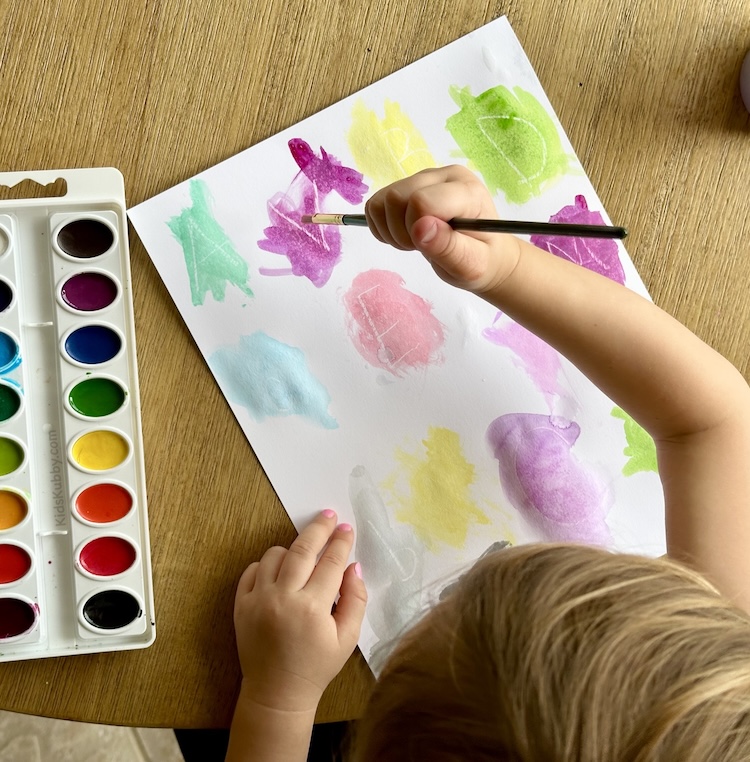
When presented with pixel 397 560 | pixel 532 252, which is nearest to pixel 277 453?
pixel 397 560

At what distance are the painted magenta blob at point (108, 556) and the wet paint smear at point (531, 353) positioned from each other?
1.16 feet

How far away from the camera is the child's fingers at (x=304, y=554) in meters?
0.63

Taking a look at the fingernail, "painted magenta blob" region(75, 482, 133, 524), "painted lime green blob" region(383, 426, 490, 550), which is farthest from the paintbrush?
"painted magenta blob" region(75, 482, 133, 524)

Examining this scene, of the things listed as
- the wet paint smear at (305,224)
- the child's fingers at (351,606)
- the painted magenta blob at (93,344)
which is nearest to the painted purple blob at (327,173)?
the wet paint smear at (305,224)

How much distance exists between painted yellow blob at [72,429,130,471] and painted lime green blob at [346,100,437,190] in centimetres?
31

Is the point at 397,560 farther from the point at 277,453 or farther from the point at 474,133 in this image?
the point at 474,133

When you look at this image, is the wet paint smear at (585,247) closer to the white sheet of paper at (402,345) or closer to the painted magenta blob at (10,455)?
the white sheet of paper at (402,345)

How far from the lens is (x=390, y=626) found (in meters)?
0.65

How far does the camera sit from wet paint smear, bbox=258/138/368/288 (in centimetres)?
66

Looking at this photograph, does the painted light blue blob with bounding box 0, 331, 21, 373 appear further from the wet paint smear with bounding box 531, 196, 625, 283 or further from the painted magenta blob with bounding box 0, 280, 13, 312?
the wet paint smear with bounding box 531, 196, 625, 283

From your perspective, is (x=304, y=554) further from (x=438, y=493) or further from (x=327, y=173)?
(x=327, y=173)

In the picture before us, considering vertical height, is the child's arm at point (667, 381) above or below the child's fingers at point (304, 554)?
above

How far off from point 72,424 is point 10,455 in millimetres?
55

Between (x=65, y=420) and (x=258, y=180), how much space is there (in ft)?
0.84
